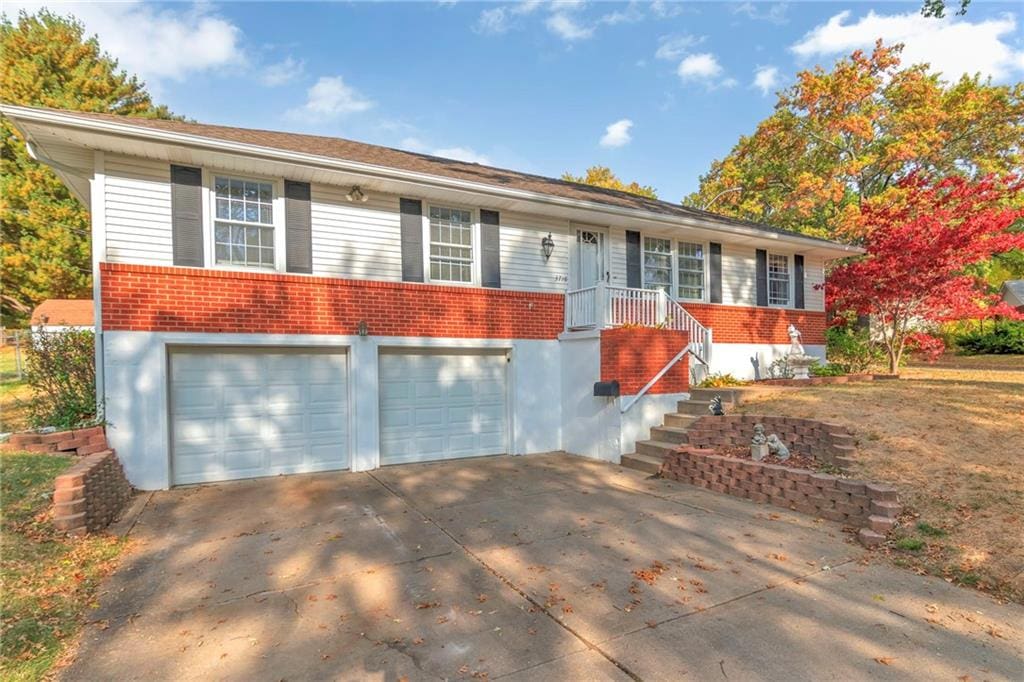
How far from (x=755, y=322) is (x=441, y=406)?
8.38m

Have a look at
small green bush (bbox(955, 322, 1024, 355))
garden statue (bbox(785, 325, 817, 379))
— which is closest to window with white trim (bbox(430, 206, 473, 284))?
garden statue (bbox(785, 325, 817, 379))

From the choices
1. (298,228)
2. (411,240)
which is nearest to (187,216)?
(298,228)

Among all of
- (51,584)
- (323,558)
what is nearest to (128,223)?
(51,584)

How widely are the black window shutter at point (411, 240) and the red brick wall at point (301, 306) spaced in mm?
247

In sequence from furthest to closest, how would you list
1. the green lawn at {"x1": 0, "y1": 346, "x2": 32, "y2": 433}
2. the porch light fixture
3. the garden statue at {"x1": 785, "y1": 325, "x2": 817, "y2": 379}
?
the garden statue at {"x1": 785, "y1": 325, "x2": 817, "y2": 379}
the porch light fixture
the green lawn at {"x1": 0, "y1": 346, "x2": 32, "y2": 433}

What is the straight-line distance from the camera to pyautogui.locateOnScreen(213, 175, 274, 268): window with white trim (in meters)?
7.36

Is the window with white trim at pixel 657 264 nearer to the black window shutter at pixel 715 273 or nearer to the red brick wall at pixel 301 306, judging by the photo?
the black window shutter at pixel 715 273

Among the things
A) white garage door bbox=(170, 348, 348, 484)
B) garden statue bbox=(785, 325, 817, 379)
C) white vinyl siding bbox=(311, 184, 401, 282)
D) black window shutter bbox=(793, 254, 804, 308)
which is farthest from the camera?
black window shutter bbox=(793, 254, 804, 308)

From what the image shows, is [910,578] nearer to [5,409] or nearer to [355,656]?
[355,656]

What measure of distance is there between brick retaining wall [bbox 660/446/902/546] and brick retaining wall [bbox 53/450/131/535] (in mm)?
7095

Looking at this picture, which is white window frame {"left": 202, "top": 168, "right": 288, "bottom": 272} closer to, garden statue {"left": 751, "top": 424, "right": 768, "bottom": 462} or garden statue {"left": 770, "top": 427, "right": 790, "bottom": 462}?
garden statue {"left": 751, "top": 424, "right": 768, "bottom": 462}

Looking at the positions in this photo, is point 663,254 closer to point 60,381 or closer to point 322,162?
point 322,162

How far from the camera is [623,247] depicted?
10.8 metres

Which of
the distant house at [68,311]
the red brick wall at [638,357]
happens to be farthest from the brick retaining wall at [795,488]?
the distant house at [68,311]
